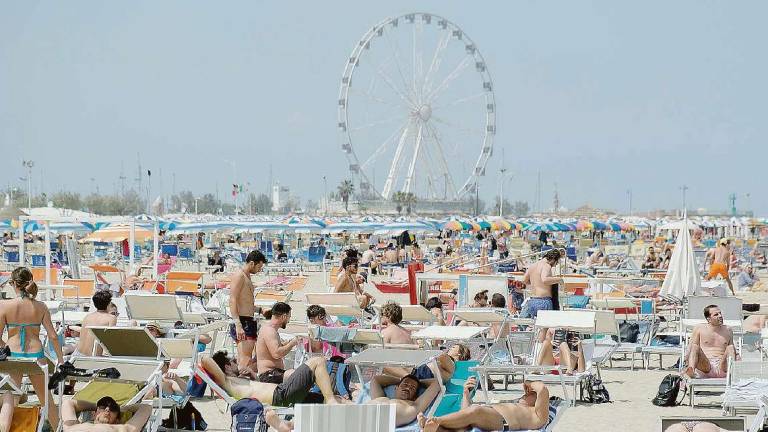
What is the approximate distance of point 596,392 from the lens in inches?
334

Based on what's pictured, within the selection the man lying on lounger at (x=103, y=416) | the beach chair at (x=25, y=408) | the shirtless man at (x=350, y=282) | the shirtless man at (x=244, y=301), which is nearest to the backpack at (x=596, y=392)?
the shirtless man at (x=244, y=301)

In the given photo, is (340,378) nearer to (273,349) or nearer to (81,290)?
(273,349)

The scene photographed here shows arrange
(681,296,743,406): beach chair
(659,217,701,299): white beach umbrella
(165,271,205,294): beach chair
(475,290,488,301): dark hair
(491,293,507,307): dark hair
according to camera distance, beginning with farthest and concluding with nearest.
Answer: (165,271,205,294): beach chair
(659,217,701,299): white beach umbrella
(475,290,488,301): dark hair
(491,293,507,307): dark hair
(681,296,743,406): beach chair

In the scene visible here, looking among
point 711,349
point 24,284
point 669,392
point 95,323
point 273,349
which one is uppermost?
point 24,284

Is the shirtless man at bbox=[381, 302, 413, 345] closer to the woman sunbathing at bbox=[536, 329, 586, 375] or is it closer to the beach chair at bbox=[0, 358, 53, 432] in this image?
the woman sunbathing at bbox=[536, 329, 586, 375]

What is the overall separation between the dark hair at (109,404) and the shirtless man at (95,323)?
1895 mm

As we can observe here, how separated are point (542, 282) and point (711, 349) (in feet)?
6.11

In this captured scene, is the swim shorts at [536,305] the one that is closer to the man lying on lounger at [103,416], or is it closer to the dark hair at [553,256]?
the dark hair at [553,256]

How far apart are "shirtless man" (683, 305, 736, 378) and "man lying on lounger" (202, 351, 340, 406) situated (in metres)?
2.91

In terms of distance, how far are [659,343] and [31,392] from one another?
5332 mm

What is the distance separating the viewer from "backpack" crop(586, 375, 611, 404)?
8.42m

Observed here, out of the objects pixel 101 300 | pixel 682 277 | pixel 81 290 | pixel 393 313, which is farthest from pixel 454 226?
pixel 101 300

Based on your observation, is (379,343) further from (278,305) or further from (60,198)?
(60,198)

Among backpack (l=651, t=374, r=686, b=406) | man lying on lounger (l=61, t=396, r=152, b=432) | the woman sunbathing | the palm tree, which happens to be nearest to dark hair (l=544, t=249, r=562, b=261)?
the woman sunbathing
